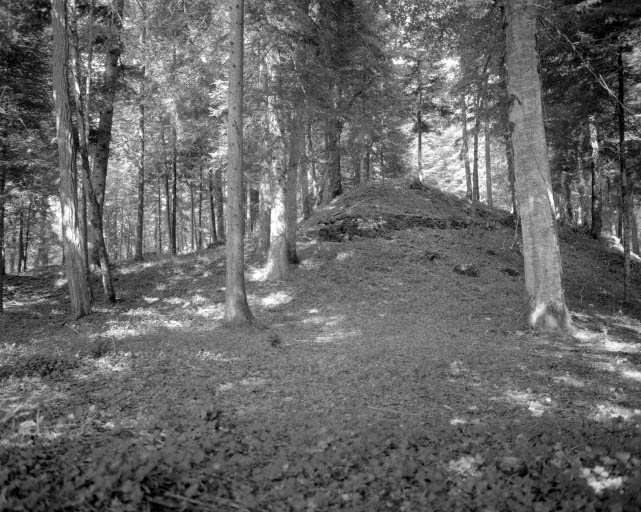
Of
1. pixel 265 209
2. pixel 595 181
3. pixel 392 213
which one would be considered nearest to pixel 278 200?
pixel 265 209

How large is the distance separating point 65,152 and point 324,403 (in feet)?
30.7

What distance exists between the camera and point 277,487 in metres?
3.34

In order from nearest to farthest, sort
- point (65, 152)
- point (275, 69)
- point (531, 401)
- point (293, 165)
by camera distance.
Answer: point (531, 401) → point (65, 152) → point (275, 69) → point (293, 165)

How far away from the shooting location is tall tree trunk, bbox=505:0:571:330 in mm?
8945

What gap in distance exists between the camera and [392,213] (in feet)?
64.1

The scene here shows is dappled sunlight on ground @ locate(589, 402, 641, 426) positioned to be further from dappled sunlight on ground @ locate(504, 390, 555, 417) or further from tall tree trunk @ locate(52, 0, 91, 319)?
tall tree trunk @ locate(52, 0, 91, 319)

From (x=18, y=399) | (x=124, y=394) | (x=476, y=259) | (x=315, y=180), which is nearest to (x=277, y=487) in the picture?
(x=124, y=394)

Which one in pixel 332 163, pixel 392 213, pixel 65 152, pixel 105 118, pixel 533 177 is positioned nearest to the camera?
pixel 533 177

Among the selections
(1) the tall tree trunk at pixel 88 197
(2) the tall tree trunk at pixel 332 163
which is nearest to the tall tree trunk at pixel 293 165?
(2) the tall tree trunk at pixel 332 163

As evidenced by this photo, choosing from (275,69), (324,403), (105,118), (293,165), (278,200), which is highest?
(275,69)

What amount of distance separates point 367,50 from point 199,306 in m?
10.0

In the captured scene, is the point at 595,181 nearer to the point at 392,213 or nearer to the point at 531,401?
the point at 392,213

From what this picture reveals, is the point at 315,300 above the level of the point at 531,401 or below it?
above

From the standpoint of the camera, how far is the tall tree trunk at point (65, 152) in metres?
10.3
